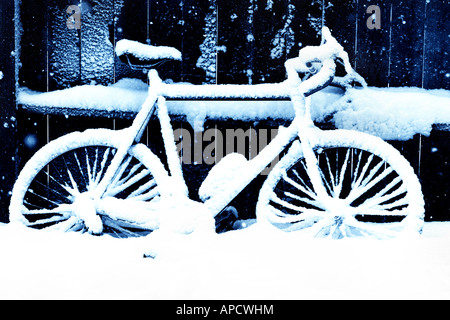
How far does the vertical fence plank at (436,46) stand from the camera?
2734 millimetres

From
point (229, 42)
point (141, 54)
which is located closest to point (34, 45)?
point (141, 54)

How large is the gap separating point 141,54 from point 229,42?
0.84 m

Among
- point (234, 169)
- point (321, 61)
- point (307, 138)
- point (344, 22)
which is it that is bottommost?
point (234, 169)

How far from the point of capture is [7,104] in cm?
245

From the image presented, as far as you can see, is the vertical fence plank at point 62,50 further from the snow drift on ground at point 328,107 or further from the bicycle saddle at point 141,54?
the bicycle saddle at point 141,54

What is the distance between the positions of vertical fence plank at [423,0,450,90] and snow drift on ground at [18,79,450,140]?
0.20 metres

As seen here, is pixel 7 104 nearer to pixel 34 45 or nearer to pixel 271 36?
pixel 34 45

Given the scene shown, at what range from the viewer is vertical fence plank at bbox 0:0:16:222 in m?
2.44

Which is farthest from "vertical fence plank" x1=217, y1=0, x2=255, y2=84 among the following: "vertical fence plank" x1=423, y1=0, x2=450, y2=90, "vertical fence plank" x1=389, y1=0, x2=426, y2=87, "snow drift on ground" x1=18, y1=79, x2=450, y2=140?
"vertical fence plank" x1=423, y1=0, x2=450, y2=90

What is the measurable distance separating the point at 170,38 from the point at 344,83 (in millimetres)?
1247

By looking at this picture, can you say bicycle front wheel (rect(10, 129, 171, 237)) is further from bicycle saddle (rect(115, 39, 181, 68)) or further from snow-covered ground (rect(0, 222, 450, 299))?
bicycle saddle (rect(115, 39, 181, 68))

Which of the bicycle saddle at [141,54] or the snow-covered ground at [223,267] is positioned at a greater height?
the bicycle saddle at [141,54]

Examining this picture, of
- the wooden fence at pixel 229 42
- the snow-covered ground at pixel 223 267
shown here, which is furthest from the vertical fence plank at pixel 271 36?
the snow-covered ground at pixel 223 267
